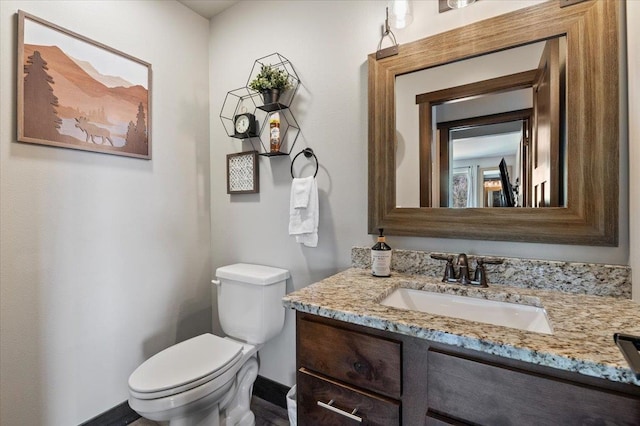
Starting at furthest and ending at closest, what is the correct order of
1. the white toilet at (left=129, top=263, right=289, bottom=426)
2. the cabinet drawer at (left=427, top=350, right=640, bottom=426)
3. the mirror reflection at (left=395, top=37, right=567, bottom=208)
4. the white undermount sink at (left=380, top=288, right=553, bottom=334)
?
the white toilet at (left=129, top=263, right=289, bottom=426) → the mirror reflection at (left=395, top=37, right=567, bottom=208) → the white undermount sink at (left=380, top=288, right=553, bottom=334) → the cabinet drawer at (left=427, top=350, right=640, bottom=426)

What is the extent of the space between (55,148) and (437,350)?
176cm

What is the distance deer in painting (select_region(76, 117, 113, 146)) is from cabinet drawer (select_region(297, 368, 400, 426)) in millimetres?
1493

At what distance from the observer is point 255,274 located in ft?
5.25

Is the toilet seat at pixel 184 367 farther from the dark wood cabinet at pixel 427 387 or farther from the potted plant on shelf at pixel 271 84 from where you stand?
the potted plant on shelf at pixel 271 84

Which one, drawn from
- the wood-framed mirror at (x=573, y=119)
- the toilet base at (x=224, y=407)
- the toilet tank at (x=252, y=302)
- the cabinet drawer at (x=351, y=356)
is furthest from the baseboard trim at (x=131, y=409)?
the wood-framed mirror at (x=573, y=119)

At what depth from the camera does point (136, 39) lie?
1.68 m

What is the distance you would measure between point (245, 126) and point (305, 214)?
693mm

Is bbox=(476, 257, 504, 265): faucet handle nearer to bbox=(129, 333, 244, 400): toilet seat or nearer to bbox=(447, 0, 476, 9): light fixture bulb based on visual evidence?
bbox=(447, 0, 476, 9): light fixture bulb

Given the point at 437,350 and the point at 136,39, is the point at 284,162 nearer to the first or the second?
the point at 136,39

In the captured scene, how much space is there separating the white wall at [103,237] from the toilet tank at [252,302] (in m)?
0.45

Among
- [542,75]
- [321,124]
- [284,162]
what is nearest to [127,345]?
[284,162]

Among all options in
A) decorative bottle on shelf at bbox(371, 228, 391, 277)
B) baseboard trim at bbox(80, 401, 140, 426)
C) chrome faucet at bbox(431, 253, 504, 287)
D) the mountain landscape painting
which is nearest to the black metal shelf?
the mountain landscape painting

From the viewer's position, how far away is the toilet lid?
119 centimetres

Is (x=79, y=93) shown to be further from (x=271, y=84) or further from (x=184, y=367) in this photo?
(x=184, y=367)
